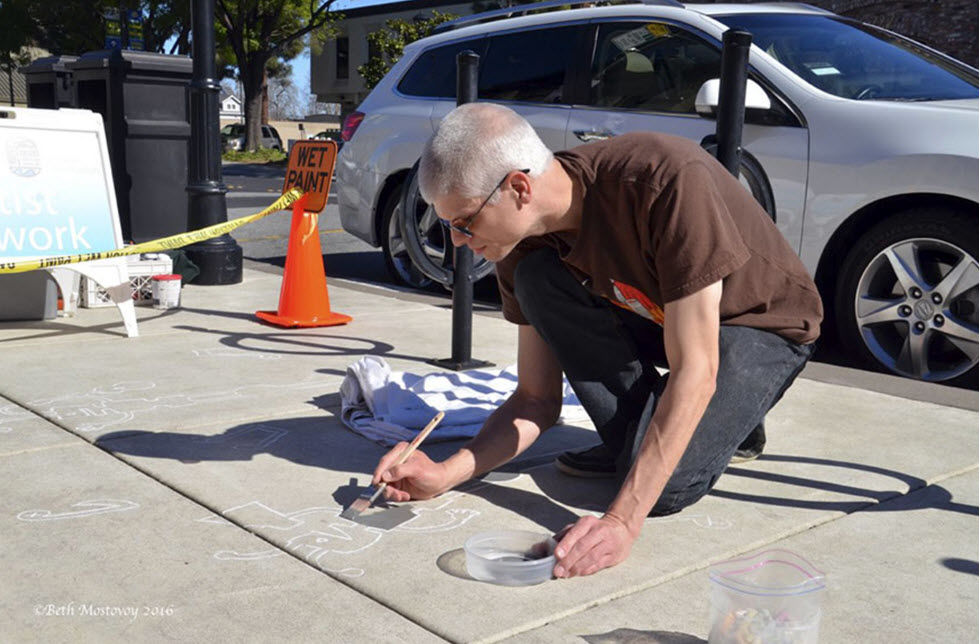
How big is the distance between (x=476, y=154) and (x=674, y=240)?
51 centimetres

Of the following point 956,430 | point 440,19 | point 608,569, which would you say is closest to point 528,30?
point 956,430

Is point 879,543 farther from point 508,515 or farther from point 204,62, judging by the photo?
point 204,62

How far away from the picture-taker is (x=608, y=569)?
2.55 m

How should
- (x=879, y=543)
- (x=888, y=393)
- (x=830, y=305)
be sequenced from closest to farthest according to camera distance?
(x=879, y=543) < (x=888, y=393) < (x=830, y=305)

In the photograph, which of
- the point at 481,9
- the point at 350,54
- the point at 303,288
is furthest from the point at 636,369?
the point at 350,54

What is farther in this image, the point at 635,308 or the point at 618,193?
the point at 635,308

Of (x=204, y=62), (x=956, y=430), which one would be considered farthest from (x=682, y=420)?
(x=204, y=62)

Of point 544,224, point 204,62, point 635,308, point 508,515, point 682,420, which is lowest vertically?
point 508,515

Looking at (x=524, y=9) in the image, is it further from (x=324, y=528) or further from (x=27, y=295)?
(x=324, y=528)

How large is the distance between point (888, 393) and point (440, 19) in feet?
90.9

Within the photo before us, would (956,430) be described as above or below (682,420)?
below

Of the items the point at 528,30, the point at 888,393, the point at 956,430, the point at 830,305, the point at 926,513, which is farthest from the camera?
the point at 528,30

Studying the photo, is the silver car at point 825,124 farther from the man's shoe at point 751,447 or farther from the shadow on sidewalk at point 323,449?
the shadow on sidewalk at point 323,449

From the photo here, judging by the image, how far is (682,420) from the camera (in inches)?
98.9
